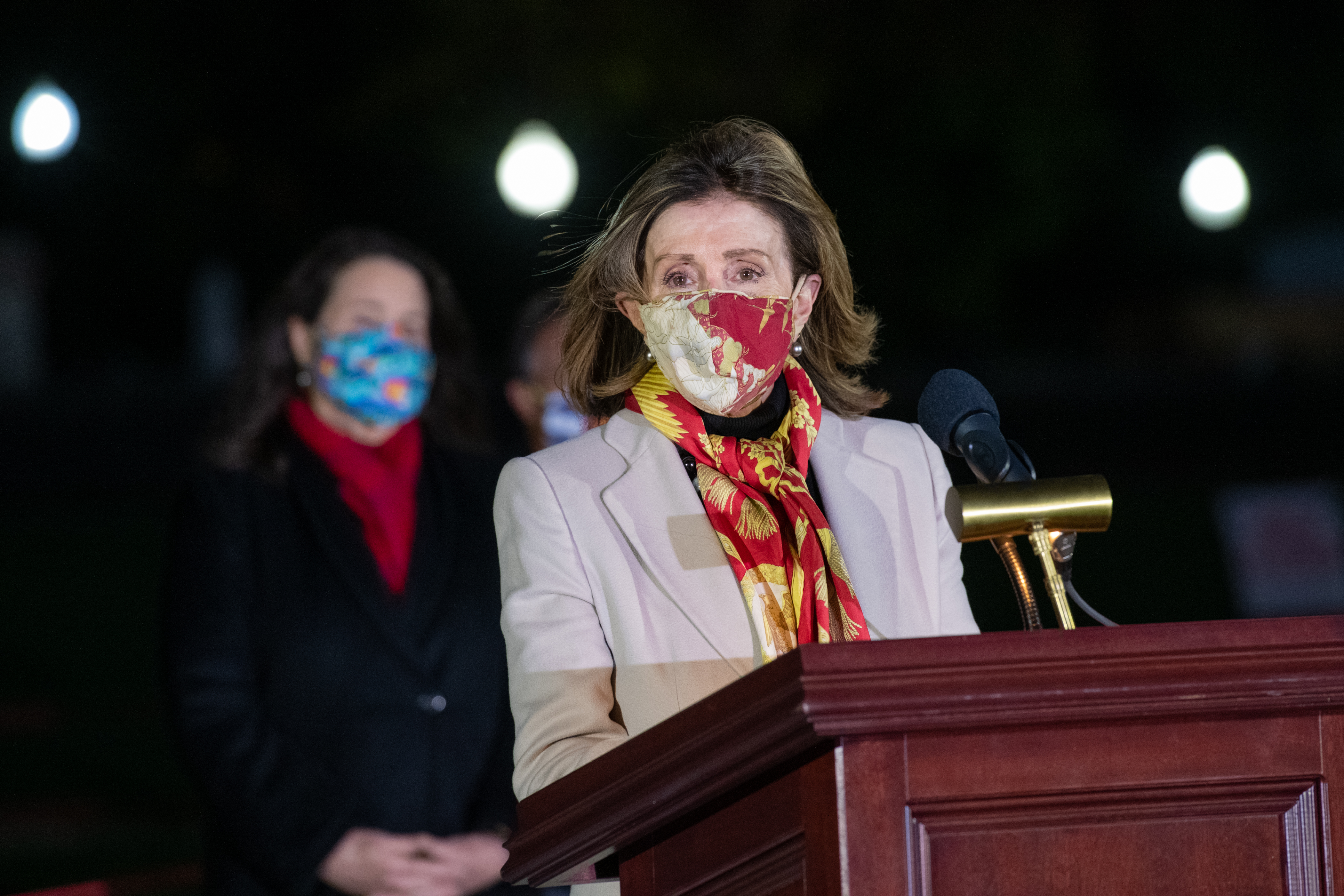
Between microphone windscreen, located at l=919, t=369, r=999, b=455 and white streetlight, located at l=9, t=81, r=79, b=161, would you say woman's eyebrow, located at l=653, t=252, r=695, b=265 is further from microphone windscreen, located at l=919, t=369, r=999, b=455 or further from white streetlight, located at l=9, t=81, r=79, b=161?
white streetlight, located at l=9, t=81, r=79, b=161

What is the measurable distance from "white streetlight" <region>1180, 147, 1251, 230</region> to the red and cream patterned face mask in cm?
690

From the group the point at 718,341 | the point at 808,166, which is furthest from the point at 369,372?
the point at 808,166

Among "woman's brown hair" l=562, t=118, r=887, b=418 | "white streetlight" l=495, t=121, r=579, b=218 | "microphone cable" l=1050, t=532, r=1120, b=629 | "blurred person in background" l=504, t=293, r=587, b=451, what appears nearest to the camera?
"microphone cable" l=1050, t=532, r=1120, b=629

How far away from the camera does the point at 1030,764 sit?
1.36m

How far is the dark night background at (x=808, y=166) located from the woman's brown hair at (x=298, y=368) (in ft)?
19.1

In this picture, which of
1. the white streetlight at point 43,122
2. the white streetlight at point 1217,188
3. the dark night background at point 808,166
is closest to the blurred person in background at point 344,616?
the white streetlight at point 43,122

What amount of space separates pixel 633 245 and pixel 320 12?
1116cm

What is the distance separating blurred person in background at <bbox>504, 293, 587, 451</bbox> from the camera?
13.8 feet

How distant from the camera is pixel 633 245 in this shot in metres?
2.28

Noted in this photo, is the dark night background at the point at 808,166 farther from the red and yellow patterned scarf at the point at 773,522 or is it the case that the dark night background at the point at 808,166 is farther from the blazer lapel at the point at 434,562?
the red and yellow patterned scarf at the point at 773,522

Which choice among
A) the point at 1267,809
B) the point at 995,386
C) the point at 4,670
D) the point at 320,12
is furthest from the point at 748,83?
the point at 1267,809

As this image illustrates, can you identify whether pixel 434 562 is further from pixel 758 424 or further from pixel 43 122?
pixel 43 122

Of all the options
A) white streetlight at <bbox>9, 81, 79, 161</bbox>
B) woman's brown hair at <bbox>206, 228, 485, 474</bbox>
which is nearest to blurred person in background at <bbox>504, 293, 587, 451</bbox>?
woman's brown hair at <bbox>206, 228, 485, 474</bbox>

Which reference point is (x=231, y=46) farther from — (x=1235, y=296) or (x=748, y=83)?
(x=1235, y=296)
